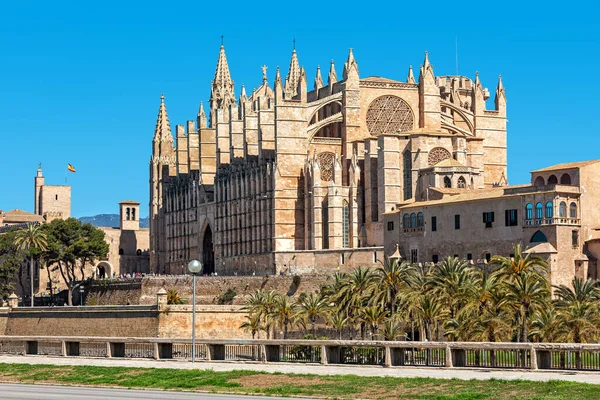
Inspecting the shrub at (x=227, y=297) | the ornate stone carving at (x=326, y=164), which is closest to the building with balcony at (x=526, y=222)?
the shrub at (x=227, y=297)

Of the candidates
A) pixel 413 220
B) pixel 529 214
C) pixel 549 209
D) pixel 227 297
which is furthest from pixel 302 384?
pixel 227 297

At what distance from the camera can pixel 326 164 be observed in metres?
91.1

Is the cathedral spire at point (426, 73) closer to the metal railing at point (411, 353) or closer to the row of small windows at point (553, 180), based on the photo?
the row of small windows at point (553, 180)

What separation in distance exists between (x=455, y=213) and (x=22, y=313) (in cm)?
3184

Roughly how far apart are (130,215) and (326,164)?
5280 cm

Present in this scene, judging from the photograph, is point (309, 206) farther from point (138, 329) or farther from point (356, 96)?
point (138, 329)

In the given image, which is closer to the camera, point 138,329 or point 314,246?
point 138,329

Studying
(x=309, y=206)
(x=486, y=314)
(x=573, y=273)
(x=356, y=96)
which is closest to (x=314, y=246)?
(x=309, y=206)

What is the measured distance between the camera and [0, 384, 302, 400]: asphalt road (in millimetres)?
30625

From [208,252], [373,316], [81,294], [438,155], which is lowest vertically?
[373,316]

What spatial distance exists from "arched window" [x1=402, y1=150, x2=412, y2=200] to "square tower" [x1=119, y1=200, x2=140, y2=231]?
59.2 m

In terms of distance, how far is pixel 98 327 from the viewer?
77188 millimetres

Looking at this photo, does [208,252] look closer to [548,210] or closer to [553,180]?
[553,180]

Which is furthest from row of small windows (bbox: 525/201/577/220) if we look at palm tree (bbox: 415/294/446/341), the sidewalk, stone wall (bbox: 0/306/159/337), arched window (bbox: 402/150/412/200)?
the sidewalk
